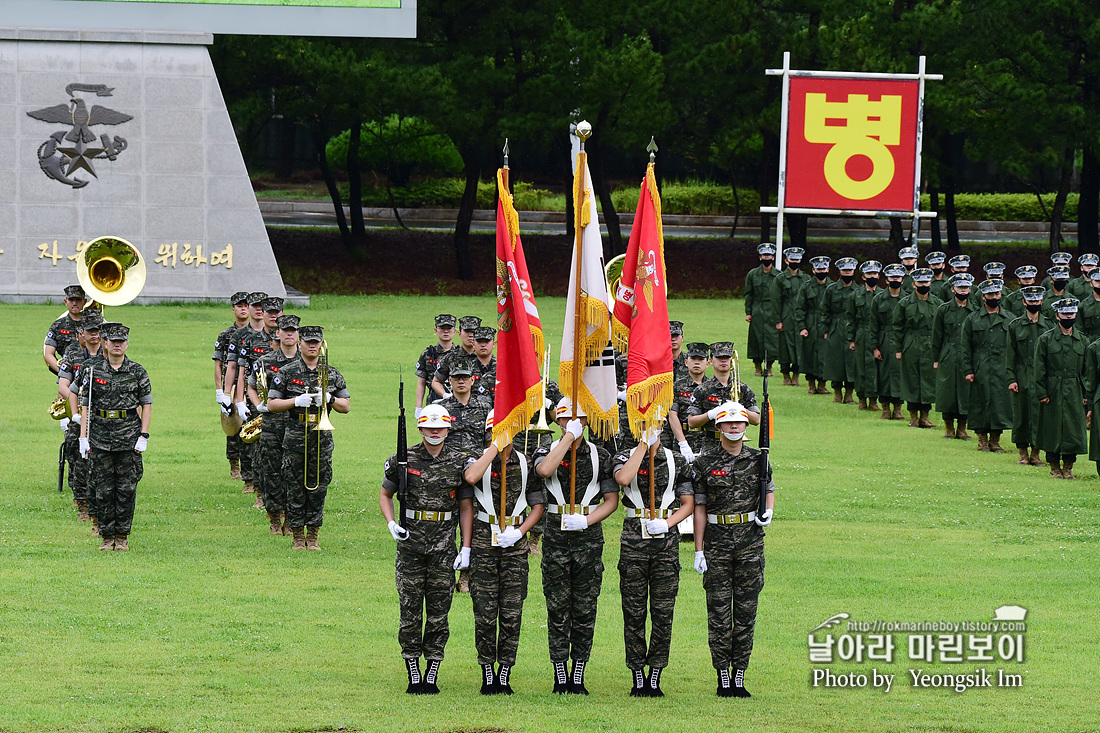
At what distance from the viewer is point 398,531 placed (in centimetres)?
965

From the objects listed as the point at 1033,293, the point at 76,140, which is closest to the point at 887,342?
the point at 1033,293

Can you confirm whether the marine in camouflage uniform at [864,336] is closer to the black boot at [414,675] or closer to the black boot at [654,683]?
the black boot at [654,683]

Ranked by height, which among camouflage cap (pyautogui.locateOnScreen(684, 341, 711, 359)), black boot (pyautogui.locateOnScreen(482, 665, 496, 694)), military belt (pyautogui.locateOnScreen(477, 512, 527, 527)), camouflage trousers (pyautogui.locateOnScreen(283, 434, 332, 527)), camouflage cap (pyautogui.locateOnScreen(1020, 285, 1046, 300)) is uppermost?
camouflage cap (pyautogui.locateOnScreen(1020, 285, 1046, 300))

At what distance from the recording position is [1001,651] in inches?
423

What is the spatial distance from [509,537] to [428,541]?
1.91 feet

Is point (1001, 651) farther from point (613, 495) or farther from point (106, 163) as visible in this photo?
point (106, 163)

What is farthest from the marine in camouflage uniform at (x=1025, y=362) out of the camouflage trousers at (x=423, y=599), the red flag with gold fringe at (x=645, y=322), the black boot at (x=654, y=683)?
the camouflage trousers at (x=423, y=599)

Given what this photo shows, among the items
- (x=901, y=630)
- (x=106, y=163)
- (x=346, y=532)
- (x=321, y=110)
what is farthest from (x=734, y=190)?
(x=901, y=630)

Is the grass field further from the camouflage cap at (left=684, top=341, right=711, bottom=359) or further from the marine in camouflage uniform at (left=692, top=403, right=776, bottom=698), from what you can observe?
the camouflage cap at (left=684, top=341, right=711, bottom=359)

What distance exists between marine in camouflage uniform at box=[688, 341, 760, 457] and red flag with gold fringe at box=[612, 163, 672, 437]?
2.57 metres

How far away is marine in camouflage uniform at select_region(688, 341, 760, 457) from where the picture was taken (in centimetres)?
1327

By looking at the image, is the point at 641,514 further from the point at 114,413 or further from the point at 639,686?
the point at 114,413

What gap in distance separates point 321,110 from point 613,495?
37321 mm

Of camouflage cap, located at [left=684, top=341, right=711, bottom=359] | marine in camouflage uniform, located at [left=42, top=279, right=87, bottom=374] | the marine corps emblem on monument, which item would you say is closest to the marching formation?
camouflage cap, located at [left=684, top=341, right=711, bottom=359]
